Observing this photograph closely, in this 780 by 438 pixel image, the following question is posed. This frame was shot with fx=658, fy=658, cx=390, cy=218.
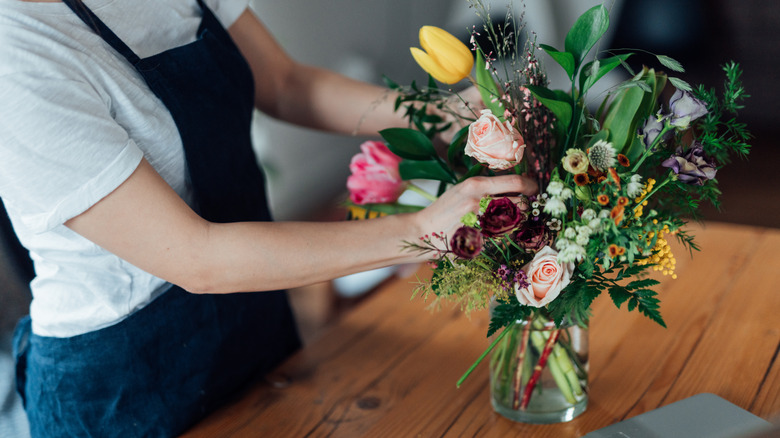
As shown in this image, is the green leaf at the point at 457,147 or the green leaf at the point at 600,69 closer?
the green leaf at the point at 600,69

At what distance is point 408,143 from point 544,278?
27cm

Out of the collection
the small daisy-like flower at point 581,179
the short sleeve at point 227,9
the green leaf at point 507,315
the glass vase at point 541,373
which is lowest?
the glass vase at point 541,373

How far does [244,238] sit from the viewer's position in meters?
0.84

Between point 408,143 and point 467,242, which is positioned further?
point 408,143

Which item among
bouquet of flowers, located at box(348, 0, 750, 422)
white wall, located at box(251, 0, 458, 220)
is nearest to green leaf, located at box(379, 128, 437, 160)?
bouquet of flowers, located at box(348, 0, 750, 422)

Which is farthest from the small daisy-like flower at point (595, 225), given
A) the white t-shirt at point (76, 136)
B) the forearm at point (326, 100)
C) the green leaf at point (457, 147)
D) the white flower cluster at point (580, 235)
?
the forearm at point (326, 100)

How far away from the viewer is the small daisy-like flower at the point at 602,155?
70cm

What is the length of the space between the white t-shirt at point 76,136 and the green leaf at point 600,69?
531mm

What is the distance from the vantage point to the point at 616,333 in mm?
1124

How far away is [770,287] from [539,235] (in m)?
0.70

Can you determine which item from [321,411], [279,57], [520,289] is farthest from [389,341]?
[279,57]

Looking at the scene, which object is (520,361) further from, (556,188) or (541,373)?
(556,188)

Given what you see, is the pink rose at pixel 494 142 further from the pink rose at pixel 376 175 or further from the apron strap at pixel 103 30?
the apron strap at pixel 103 30

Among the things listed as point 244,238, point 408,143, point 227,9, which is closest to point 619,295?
point 408,143
